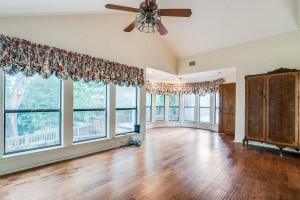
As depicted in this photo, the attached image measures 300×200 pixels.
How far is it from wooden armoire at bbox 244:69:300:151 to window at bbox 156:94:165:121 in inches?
181

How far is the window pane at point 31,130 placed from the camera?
127 inches

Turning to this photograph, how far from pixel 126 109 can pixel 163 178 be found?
8.86 ft

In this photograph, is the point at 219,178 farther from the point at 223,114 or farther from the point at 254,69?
the point at 223,114

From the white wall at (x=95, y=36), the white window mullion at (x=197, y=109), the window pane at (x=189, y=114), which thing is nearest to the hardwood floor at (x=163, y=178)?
the white wall at (x=95, y=36)

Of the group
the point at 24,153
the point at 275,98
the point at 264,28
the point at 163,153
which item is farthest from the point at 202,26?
the point at 24,153

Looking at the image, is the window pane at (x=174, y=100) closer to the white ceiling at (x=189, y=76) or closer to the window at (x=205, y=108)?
the white ceiling at (x=189, y=76)

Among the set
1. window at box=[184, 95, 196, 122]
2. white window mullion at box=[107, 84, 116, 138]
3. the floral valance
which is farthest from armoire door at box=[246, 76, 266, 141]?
window at box=[184, 95, 196, 122]

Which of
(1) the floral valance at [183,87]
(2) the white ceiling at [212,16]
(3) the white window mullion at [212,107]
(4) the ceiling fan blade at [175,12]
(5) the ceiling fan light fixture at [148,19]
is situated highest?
(2) the white ceiling at [212,16]

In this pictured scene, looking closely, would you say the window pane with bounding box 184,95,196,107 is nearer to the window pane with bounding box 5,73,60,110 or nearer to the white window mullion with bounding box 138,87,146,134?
the white window mullion with bounding box 138,87,146,134

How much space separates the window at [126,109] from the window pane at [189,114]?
4.18m

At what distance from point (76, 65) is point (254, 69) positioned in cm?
470

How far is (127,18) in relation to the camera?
503 centimetres

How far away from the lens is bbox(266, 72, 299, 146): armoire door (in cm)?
409

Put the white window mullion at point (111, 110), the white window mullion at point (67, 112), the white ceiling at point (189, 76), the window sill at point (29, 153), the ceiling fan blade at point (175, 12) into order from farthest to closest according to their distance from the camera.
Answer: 1. the white ceiling at point (189, 76)
2. the white window mullion at point (111, 110)
3. the white window mullion at point (67, 112)
4. the window sill at point (29, 153)
5. the ceiling fan blade at point (175, 12)
